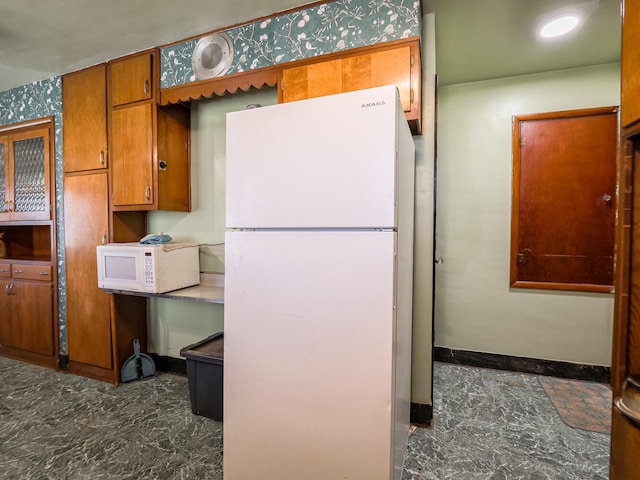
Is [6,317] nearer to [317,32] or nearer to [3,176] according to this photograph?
[3,176]

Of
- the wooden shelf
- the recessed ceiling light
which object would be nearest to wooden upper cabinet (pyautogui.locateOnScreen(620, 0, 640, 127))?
the recessed ceiling light

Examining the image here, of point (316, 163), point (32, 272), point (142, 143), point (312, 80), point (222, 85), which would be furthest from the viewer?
point (32, 272)

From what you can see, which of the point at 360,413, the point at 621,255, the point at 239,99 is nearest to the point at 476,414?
the point at 360,413

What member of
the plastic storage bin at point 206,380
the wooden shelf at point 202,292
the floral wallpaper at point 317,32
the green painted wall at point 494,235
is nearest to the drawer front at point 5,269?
the wooden shelf at point 202,292

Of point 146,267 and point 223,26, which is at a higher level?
point 223,26

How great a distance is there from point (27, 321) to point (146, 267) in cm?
190

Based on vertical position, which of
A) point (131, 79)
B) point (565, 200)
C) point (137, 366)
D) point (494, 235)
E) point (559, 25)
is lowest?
point (137, 366)

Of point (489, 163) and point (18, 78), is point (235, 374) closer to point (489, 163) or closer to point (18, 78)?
point (489, 163)

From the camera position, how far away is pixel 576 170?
2635 mm

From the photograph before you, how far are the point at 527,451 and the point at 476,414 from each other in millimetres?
380

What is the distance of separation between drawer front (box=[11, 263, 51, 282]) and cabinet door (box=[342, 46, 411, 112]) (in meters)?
3.07

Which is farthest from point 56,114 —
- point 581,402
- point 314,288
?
point 581,402

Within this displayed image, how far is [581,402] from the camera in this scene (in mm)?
2303

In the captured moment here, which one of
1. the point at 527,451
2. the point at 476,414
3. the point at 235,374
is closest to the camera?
the point at 235,374
